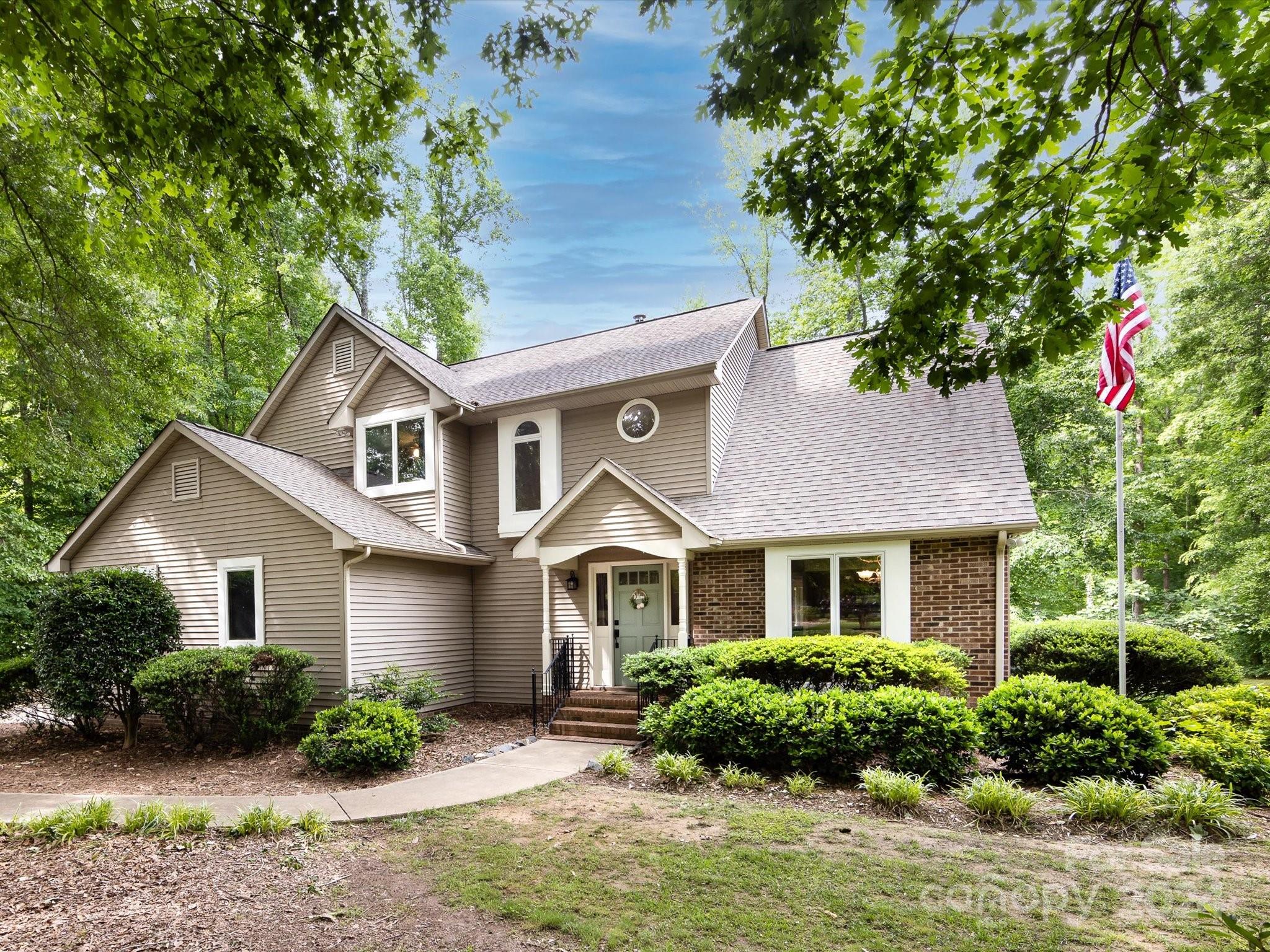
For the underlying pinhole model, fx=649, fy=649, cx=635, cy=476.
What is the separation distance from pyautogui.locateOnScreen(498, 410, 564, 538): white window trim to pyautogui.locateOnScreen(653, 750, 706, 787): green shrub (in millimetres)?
6017

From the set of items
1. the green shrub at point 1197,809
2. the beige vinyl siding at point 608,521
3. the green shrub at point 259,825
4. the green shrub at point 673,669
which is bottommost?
the green shrub at point 259,825

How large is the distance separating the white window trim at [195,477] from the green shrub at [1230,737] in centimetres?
1401

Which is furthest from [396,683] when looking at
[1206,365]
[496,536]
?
[1206,365]

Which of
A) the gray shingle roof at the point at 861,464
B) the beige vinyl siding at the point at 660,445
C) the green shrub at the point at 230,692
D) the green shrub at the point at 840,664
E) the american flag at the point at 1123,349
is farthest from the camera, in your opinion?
the beige vinyl siding at the point at 660,445

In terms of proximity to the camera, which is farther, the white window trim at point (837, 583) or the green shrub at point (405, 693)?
the green shrub at point (405, 693)

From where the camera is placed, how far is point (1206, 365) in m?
14.2

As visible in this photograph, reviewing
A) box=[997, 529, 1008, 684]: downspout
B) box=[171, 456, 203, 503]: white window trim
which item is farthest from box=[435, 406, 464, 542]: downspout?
box=[997, 529, 1008, 684]: downspout

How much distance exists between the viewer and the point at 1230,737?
6.29 metres

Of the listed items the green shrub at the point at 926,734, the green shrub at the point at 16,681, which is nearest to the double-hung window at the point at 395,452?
the green shrub at the point at 16,681

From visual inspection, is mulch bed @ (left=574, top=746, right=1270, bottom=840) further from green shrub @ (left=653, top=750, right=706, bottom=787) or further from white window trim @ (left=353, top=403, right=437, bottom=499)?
white window trim @ (left=353, top=403, right=437, bottom=499)

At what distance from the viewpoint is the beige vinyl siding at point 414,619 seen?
10.3 metres

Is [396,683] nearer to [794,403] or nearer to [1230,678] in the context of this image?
[794,403]

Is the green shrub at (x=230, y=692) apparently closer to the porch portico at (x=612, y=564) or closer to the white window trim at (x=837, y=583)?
the porch portico at (x=612, y=564)

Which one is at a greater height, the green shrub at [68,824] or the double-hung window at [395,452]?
the double-hung window at [395,452]
